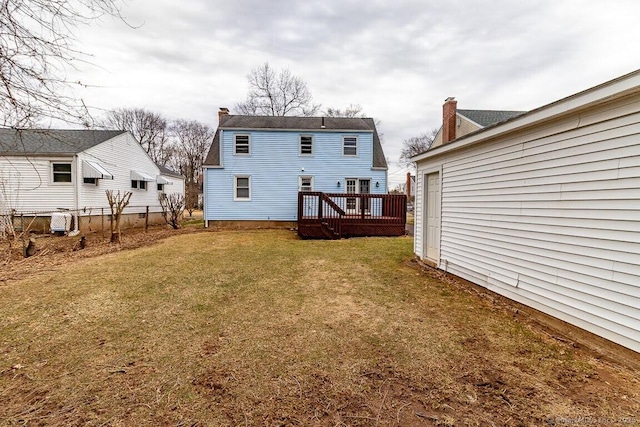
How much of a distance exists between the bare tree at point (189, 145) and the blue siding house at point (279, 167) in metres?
22.7

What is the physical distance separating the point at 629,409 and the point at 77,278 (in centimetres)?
776

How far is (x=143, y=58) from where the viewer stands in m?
4.72

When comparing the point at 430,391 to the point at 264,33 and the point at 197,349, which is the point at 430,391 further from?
the point at 264,33

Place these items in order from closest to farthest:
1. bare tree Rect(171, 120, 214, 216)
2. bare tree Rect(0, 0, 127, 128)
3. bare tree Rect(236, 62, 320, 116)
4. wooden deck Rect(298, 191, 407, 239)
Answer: bare tree Rect(0, 0, 127, 128)
wooden deck Rect(298, 191, 407, 239)
bare tree Rect(236, 62, 320, 116)
bare tree Rect(171, 120, 214, 216)

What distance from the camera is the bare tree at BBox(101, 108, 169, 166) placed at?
32656mm

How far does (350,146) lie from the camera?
15.4 m

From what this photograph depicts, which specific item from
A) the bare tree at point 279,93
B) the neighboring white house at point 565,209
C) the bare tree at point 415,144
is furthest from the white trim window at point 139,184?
the bare tree at point 415,144

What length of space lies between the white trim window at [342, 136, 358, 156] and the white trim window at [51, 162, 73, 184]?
41.1 feet

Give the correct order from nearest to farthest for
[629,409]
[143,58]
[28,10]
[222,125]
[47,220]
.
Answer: [629,409] < [28,10] < [143,58] < [47,220] < [222,125]

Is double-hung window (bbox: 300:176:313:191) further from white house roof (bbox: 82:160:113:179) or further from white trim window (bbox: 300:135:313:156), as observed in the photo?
white house roof (bbox: 82:160:113:179)

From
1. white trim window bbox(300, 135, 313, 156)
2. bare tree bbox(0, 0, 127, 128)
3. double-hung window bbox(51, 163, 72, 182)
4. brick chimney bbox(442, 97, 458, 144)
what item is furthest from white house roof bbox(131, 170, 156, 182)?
brick chimney bbox(442, 97, 458, 144)

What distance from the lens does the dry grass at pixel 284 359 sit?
Result: 6.84 feet

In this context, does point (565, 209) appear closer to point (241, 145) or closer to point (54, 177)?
point (241, 145)

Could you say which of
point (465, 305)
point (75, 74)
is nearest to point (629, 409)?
point (465, 305)
